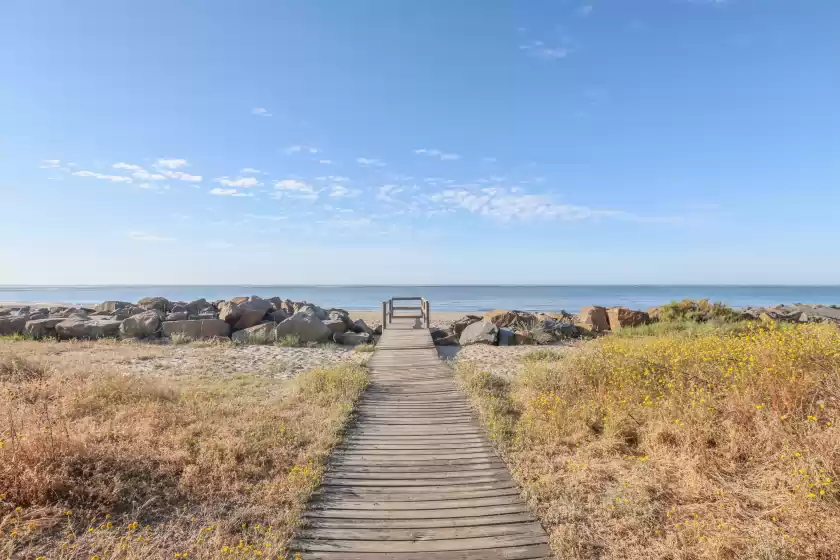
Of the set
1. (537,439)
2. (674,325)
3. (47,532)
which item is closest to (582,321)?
(674,325)

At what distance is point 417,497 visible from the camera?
5.15m

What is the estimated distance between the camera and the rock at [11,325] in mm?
17828

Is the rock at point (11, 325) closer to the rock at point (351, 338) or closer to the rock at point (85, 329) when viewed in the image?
the rock at point (85, 329)

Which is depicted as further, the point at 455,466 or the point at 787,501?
the point at 455,466

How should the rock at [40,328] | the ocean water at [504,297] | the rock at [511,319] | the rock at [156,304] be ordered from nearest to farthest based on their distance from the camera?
the rock at [40,328] → the rock at [511,319] → the rock at [156,304] → the ocean water at [504,297]

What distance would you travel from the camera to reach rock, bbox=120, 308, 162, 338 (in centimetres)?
1753

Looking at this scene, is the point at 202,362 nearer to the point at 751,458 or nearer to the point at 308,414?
the point at 308,414

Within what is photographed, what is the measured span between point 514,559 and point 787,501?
2.66m

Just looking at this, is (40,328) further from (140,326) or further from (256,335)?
(256,335)

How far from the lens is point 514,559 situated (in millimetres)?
4039

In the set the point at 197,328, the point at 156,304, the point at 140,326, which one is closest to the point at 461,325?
the point at 197,328

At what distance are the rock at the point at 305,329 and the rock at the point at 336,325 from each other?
1.21 ft

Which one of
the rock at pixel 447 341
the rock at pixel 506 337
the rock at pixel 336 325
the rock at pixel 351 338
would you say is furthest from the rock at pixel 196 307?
the rock at pixel 506 337

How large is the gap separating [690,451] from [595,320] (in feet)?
51.1
